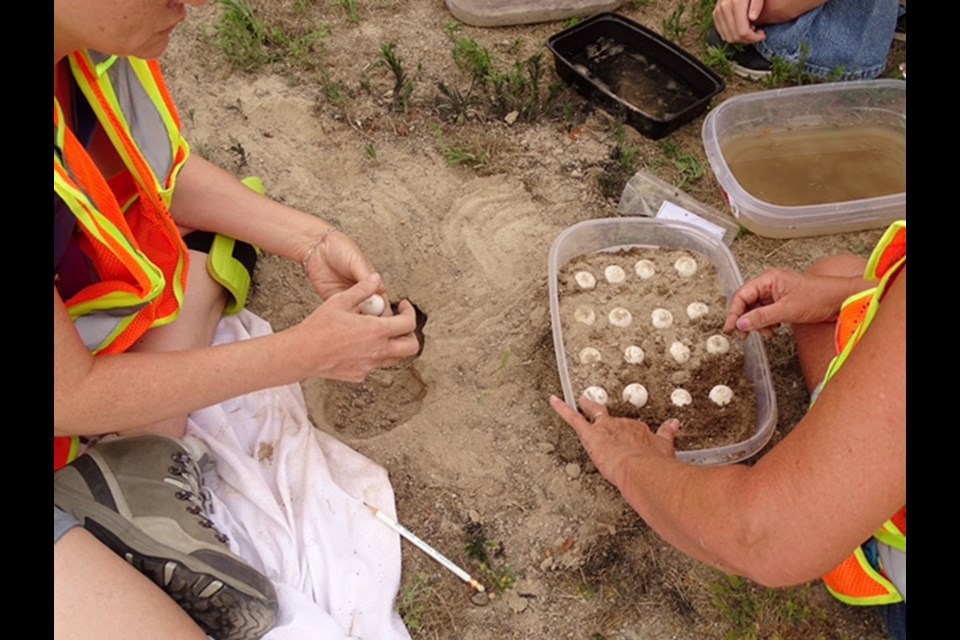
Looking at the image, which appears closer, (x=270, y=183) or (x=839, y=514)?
(x=839, y=514)

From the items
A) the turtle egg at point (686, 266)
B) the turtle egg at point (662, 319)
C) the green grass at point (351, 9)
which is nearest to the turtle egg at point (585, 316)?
the turtle egg at point (662, 319)

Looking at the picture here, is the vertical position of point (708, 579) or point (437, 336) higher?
point (437, 336)

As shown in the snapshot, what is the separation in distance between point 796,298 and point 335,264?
40.8 inches

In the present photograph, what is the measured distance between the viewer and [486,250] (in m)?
2.32

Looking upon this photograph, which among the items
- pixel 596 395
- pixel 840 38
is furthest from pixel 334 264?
pixel 840 38

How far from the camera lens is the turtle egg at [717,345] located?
204 centimetres

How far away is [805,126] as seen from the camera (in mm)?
2533

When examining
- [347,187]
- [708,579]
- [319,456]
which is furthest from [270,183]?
[708,579]

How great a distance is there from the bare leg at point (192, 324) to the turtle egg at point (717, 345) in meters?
1.19

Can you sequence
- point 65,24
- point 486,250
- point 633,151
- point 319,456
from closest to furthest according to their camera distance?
1. point 65,24
2. point 319,456
3. point 486,250
4. point 633,151

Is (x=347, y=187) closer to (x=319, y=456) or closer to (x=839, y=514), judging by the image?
(x=319, y=456)

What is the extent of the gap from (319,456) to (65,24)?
1013 millimetres

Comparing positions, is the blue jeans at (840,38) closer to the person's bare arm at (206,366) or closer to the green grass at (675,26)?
the green grass at (675,26)

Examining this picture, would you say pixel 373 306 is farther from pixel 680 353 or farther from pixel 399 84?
pixel 399 84
